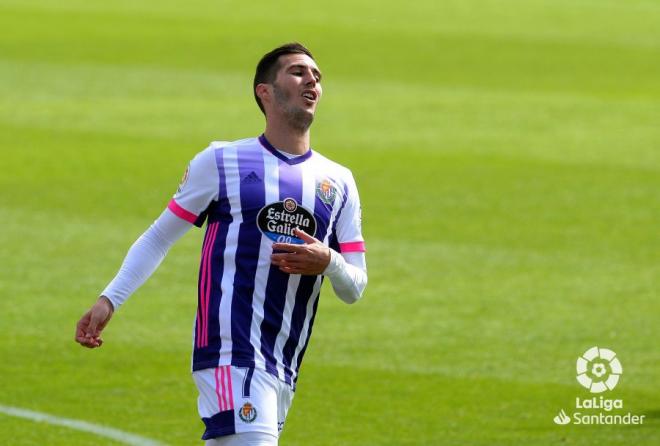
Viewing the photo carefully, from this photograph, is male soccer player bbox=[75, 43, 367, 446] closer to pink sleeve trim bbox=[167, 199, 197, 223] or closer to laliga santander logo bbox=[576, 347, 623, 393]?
pink sleeve trim bbox=[167, 199, 197, 223]

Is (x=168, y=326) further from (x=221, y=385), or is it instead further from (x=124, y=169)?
(x=124, y=169)

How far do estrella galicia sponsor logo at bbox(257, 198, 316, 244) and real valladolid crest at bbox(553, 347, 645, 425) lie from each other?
12.2 ft

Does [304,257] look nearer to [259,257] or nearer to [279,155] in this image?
[259,257]

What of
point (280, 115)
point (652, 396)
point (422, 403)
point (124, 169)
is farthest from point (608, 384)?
point (124, 169)

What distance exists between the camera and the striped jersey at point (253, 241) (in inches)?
231

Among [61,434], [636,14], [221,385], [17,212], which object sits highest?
[636,14]

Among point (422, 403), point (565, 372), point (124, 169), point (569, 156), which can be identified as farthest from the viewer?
point (569, 156)

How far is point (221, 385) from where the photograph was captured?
5.80 m

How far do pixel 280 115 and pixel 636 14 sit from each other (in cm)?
3054

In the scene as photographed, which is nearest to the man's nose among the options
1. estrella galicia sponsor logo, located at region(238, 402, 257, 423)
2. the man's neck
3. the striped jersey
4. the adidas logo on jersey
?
the man's neck

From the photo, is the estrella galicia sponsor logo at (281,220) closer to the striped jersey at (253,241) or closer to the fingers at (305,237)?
the striped jersey at (253,241)

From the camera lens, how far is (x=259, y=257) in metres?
5.88

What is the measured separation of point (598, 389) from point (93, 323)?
4.88 m

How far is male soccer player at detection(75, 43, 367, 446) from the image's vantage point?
19.0 ft
